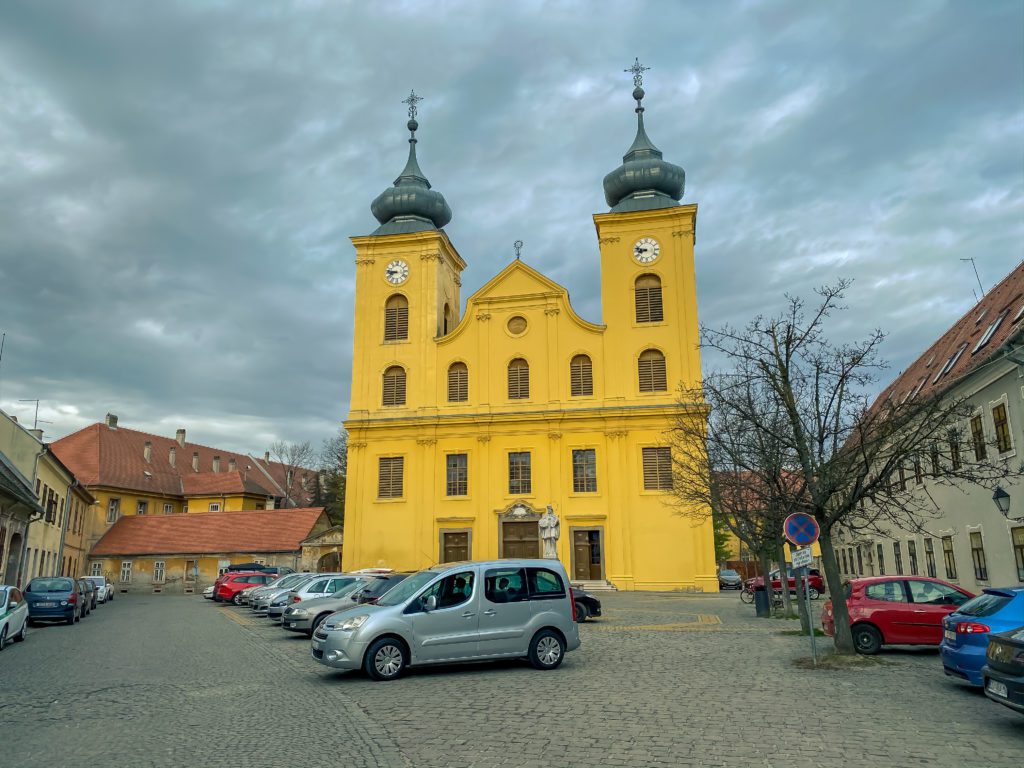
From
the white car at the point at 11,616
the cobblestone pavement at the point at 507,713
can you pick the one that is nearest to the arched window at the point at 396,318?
the white car at the point at 11,616

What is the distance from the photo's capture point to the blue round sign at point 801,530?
43.3 ft

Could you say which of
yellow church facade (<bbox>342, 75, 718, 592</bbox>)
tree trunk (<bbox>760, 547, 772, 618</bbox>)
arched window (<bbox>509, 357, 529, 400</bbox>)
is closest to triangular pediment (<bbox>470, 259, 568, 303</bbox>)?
yellow church facade (<bbox>342, 75, 718, 592</bbox>)

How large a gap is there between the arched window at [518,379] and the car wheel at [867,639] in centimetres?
3106

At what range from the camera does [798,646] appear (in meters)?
16.3

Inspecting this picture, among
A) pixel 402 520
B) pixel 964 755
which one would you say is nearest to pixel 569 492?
pixel 402 520

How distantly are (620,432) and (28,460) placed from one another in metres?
28.0

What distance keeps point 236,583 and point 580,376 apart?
66.5 feet

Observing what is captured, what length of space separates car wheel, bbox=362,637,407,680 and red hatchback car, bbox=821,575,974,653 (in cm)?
776

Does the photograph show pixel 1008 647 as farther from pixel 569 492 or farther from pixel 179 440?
pixel 179 440

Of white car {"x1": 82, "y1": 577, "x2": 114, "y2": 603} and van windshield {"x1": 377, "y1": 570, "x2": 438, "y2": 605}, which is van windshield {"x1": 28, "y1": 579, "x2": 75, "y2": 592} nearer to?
white car {"x1": 82, "y1": 577, "x2": 114, "y2": 603}

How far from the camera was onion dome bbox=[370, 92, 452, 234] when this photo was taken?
1967 inches

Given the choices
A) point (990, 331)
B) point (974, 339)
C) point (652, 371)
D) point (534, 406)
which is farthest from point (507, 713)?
point (652, 371)

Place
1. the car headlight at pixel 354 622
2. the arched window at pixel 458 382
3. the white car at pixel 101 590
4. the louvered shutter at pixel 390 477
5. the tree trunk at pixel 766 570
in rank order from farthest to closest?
1. the arched window at pixel 458 382
2. the louvered shutter at pixel 390 477
3. the white car at pixel 101 590
4. the tree trunk at pixel 766 570
5. the car headlight at pixel 354 622

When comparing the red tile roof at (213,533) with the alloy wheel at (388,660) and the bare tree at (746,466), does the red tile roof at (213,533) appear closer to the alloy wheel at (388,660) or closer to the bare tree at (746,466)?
the bare tree at (746,466)
